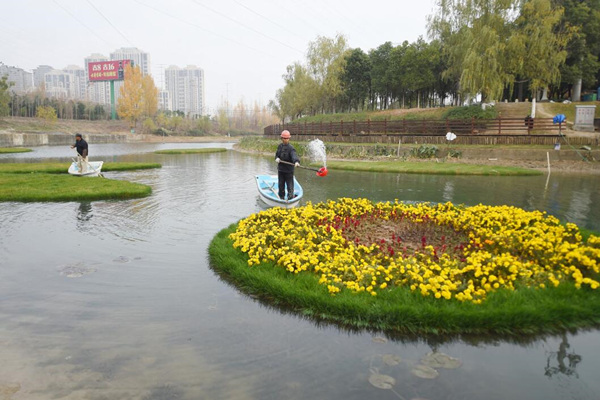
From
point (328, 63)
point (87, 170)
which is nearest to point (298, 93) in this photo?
point (328, 63)

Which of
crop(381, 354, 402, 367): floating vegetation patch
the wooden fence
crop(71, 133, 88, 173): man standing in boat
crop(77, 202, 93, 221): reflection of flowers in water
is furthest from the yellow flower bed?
the wooden fence

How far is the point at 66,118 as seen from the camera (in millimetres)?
106812

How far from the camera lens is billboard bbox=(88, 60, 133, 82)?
103 metres

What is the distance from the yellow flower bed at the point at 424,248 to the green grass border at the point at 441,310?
0.50ft

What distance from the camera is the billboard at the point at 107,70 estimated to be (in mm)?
102812

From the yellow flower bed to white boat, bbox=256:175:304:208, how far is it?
56.0 inches

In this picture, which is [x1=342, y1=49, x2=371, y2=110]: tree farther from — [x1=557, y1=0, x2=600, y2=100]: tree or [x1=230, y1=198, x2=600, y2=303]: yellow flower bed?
[x1=230, y1=198, x2=600, y2=303]: yellow flower bed

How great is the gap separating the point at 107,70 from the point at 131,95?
1167 cm

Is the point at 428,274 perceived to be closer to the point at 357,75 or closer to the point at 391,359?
the point at 391,359

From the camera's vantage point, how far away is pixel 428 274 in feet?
19.9

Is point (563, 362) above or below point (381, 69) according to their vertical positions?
below

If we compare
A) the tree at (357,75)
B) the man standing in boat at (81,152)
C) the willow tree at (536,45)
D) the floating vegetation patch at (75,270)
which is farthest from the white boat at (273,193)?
the tree at (357,75)

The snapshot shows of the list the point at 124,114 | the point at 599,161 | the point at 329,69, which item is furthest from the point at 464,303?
the point at 124,114

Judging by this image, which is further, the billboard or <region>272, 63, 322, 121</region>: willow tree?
the billboard
